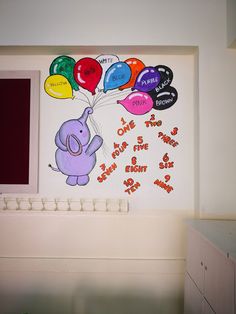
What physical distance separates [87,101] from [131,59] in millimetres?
538

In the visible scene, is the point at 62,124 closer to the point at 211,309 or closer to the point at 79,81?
the point at 79,81

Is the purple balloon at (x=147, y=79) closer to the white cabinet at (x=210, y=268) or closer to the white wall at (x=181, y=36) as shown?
the white wall at (x=181, y=36)

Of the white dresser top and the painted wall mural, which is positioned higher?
the painted wall mural

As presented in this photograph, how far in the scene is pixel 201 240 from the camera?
1497 mm

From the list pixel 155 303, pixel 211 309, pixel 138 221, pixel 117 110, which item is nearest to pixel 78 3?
pixel 117 110

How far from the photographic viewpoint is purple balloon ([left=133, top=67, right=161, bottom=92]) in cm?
211

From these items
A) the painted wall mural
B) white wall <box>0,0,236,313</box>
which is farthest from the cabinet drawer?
the painted wall mural

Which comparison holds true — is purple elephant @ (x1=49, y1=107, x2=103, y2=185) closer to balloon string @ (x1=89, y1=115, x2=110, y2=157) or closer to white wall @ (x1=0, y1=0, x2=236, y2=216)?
balloon string @ (x1=89, y1=115, x2=110, y2=157)

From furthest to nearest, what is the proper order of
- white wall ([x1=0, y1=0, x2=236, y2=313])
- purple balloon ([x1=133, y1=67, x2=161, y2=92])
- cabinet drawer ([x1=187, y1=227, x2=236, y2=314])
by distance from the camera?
purple balloon ([x1=133, y1=67, x2=161, y2=92]) < white wall ([x1=0, y1=0, x2=236, y2=313]) < cabinet drawer ([x1=187, y1=227, x2=236, y2=314])

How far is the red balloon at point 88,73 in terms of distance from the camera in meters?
2.13

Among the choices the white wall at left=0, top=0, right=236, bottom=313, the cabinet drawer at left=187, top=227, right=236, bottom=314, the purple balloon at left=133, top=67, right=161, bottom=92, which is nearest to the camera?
the cabinet drawer at left=187, top=227, right=236, bottom=314

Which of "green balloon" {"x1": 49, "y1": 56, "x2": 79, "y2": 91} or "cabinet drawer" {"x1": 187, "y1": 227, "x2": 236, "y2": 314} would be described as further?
"green balloon" {"x1": 49, "y1": 56, "x2": 79, "y2": 91}

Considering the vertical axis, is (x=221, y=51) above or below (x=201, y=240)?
above

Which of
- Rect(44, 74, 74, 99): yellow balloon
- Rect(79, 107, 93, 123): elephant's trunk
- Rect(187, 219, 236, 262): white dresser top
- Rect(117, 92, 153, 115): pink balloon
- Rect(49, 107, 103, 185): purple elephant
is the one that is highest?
Rect(44, 74, 74, 99): yellow balloon
